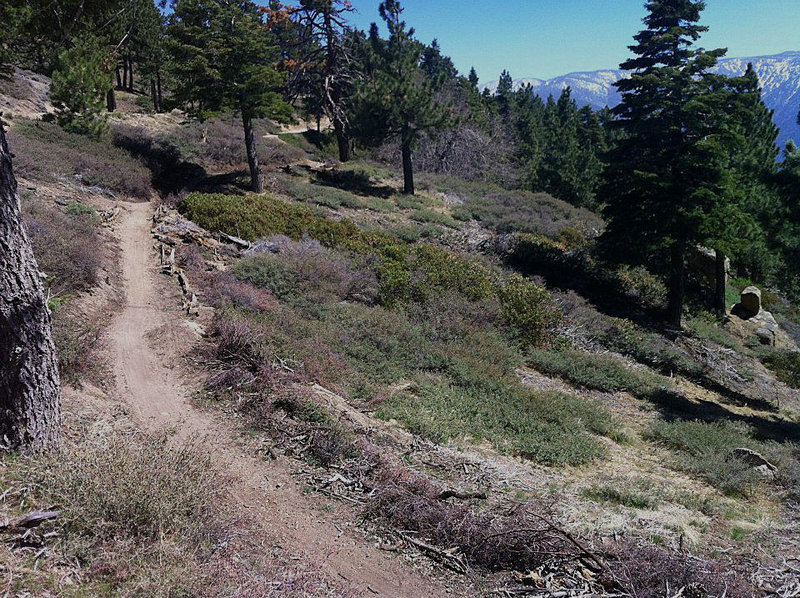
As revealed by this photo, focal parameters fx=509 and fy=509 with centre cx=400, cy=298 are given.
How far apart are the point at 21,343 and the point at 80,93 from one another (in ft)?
77.6

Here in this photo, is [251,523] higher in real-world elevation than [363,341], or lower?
lower

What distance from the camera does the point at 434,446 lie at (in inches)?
316

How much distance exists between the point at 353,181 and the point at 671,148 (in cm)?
1732

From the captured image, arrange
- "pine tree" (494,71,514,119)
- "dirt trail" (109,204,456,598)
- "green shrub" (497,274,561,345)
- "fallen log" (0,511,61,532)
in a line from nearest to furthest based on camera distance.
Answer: "fallen log" (0,511,61,532) → "dirt trail" (109,204,456,598) → "green shrub" (497,274,561,345) → "pine tree" (494,71,514,119)

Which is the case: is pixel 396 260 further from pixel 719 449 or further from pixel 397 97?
pixel 397 97

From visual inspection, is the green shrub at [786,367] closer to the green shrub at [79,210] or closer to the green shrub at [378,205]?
the green shrub at [378,205]

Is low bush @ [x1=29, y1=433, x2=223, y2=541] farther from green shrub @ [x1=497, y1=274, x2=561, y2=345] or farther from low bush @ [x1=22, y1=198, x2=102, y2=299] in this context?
green shrub @ [x1=497, y1=274, x2=561, y2=345]

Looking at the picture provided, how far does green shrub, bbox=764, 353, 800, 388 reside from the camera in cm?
1838

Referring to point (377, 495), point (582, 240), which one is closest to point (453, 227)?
point (582, 240)

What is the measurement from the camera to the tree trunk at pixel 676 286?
2061 centimetres

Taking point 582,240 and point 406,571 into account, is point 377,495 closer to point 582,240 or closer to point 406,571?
point 406,571

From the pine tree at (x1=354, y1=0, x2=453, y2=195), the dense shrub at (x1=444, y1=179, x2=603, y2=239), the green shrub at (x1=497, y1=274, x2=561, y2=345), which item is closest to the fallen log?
the green shrub at (x1=497, y1=274, x2=561, y2=345)

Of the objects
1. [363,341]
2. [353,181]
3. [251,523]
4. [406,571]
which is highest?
[353,181]

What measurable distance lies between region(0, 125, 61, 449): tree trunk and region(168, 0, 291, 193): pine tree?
754 inches
